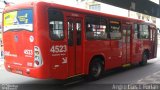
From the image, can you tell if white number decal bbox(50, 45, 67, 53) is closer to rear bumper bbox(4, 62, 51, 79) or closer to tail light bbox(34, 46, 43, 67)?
tail light bbox(34, 46, 43, 67)

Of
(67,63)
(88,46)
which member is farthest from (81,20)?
(67,63)

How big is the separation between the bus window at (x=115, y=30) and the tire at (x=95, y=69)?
1.49m

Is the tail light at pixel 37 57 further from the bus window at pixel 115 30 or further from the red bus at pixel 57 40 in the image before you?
the bus window at pixel 115 30

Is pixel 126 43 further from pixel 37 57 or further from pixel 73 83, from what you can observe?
pixel 37 57

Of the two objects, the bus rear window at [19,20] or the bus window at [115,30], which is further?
the bus window at [115,30]

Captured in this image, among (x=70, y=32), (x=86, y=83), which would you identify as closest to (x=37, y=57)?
(x=70, y=32)

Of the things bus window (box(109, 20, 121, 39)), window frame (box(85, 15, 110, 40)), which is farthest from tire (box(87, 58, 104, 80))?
bus window (box(109, 20, 121, 39))

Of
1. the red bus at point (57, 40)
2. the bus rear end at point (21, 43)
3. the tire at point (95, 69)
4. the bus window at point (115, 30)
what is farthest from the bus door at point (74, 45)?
the bus window at point (115, 30)

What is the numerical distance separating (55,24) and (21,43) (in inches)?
51.2

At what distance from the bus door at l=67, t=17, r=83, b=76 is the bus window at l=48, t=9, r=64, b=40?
0.41 metres

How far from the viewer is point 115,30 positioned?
1255cm

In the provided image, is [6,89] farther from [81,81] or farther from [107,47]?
[107,47]

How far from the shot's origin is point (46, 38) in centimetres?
866

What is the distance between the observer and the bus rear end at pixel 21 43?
8695mm
